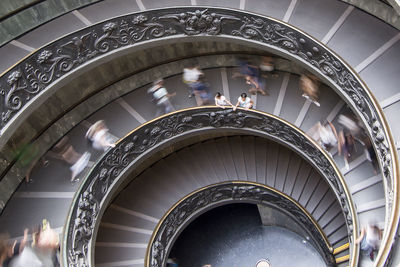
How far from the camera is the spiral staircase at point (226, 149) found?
9.25m

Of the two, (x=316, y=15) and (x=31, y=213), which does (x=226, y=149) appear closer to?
(x=316, y=15)

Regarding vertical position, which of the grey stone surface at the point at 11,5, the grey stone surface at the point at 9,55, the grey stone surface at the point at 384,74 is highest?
the grey stone surface at the point at 11,5

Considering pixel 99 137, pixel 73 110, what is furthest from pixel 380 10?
pixel 73 110

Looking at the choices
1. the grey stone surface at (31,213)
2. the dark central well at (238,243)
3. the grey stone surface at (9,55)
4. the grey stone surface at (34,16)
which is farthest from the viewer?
the dark central well at (238,243)

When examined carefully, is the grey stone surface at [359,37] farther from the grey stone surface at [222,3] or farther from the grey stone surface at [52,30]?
the grey stone surface at [52,30]

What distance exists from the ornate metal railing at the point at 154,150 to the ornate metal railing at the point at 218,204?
7.04 feet

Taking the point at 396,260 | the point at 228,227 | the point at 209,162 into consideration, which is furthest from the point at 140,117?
the point at 396,260

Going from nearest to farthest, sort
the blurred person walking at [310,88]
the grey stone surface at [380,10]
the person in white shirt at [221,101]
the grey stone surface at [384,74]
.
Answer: the grey stone surface at [384,74] < the grey stone surface at [380,10] < the blurred person walking at [310,88] < the person in white shirt at [221,101]

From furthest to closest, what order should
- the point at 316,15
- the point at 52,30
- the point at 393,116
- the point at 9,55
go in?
the point at 52,30 → the point at 9,55 → the point at 316,15 → the point at 393,116

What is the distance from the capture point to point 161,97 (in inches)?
502

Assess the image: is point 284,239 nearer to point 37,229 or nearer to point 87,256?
point 87,256

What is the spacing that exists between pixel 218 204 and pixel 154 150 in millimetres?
3518

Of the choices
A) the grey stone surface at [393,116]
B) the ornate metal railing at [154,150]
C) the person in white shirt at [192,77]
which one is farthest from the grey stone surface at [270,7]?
the grey stone surface at [393,116]

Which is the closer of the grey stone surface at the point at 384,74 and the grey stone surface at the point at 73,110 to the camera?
the grey stone surface at the point at 384,74
